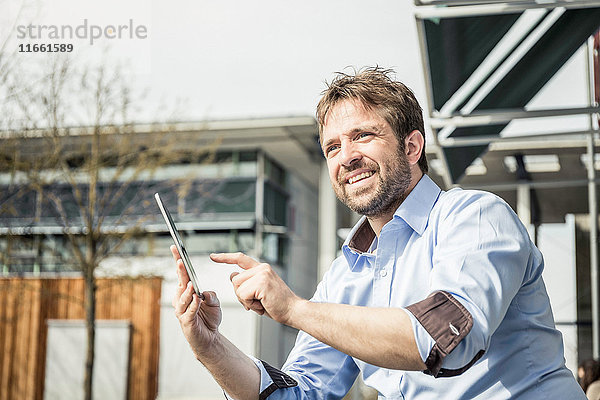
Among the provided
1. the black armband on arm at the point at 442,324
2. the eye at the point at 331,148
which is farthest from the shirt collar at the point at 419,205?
the black armband on arm at the point at 442,324

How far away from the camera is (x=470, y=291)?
1.76 metres

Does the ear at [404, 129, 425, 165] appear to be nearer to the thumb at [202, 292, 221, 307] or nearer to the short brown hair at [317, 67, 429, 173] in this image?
the short brown hair at [317, 67, 429, 173]

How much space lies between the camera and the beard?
2271mm

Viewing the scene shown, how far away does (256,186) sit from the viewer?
68.0ft

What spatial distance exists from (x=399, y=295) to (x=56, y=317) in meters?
20.0

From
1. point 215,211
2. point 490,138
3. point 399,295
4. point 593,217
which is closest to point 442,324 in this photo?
point 399,295

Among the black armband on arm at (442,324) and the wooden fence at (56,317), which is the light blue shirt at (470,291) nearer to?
the black armband on arm at (442,324)

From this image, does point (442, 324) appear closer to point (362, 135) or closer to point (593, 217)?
point (362, 135)

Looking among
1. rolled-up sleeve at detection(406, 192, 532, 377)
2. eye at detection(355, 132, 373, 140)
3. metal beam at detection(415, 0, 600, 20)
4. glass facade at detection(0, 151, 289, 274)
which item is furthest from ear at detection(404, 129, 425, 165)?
glass facade at detection(0, 151, 289, 274)

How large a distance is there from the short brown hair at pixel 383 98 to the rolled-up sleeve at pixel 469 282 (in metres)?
0.37

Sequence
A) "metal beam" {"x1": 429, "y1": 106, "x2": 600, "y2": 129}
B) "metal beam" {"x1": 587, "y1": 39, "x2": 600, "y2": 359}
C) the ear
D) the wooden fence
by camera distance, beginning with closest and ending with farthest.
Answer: the ear, "metal beam" {"x1": 429, "y1": 106, "x2": 600, "y2": 129}, "metal beam" {"x1": 587, "y1": 39, "x2": 600, "y2": 359}, the wooden fence

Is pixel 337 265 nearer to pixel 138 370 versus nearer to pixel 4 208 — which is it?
pixel 4 208

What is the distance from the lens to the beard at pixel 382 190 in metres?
2.27

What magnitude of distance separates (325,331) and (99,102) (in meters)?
13.2
